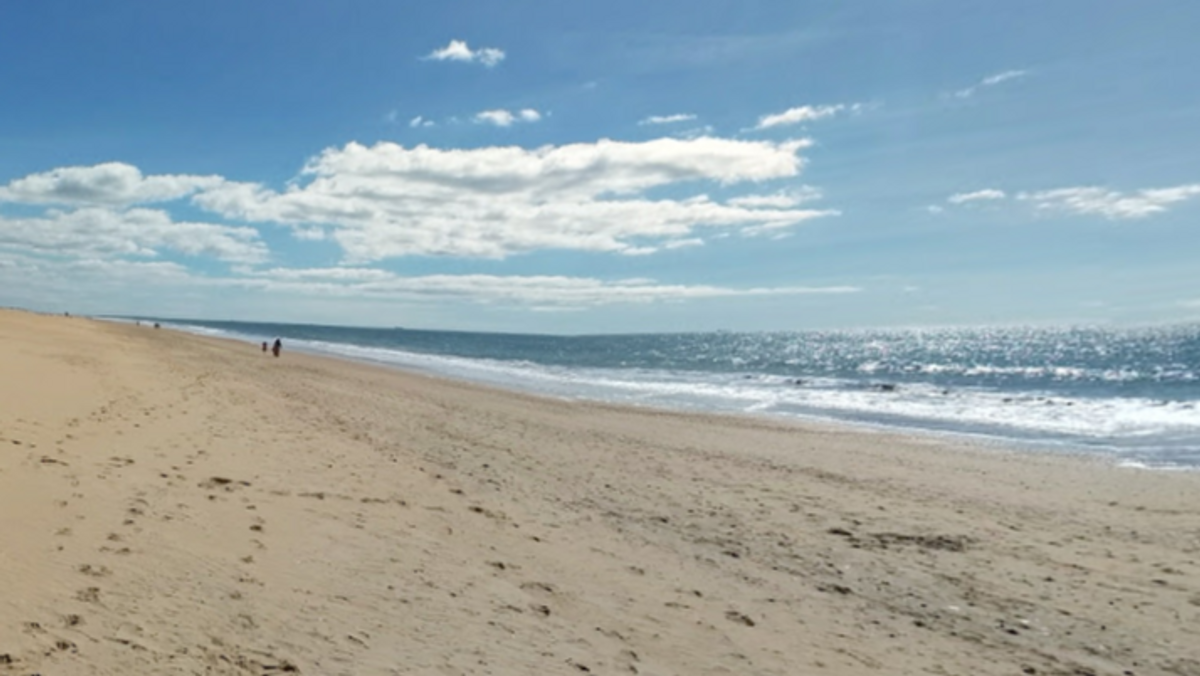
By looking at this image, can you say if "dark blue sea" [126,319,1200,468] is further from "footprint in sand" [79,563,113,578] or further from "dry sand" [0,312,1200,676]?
"footprint in sand" [79,563,113,578]

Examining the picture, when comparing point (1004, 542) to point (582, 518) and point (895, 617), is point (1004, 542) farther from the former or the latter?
point (582, 518)

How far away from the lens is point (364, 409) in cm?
2123

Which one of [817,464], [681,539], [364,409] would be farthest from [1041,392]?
[681,539]

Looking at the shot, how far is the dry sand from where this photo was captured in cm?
561

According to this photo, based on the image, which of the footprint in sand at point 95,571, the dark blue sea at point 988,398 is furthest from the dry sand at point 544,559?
the dark blue sea at point 988,398

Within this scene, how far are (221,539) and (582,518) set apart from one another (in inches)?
168

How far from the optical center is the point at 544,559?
26.6ft

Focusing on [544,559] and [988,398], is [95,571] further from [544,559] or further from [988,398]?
[988,398]

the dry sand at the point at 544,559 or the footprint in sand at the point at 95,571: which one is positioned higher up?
the footprint in sand at the point at 95,571

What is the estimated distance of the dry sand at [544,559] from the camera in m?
5.61

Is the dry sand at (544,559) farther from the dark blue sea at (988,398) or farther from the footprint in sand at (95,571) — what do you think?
the dark blue sea at (988,398)

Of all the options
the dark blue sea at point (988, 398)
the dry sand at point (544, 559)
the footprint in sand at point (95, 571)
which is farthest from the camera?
the dark blue sea at point (988, 398)

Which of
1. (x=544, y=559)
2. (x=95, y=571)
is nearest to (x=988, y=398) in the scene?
(x=544, y=559)

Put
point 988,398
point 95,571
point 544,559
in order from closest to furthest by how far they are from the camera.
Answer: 1. point 95,571
2. point 544,559
3. point 988,398
